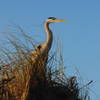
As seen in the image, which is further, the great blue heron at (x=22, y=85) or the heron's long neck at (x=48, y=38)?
the heron's long neck at (x=48, y=38)

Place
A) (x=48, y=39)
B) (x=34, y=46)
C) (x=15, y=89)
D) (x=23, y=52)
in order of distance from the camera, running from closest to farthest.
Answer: (x=15, y=89), (x=23, y=52), (x=34, y=46), (x=48, y=39)

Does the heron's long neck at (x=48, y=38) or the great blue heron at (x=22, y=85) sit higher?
the heron's long neck at (x=48, y=38)

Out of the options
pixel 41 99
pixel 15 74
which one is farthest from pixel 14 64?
pixel 41 99

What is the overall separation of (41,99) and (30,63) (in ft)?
2.51

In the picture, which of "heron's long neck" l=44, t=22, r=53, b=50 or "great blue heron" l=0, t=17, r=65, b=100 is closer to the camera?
"great blue heron" l=0, t=17, r=65, b=100

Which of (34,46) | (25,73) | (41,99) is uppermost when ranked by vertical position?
(34,46)

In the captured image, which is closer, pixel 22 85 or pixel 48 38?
pixel 22 85

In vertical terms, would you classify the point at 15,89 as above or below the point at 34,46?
below

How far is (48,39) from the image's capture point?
13680mm

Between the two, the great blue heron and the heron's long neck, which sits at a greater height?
the heron's long neck

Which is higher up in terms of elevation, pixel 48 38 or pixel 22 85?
pixel 48 38

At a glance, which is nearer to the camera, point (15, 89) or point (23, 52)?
point (15, 89)

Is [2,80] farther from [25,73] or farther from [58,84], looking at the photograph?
[58,84]

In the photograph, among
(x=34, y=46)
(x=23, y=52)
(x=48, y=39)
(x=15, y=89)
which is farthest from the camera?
(x=48, y=39)
